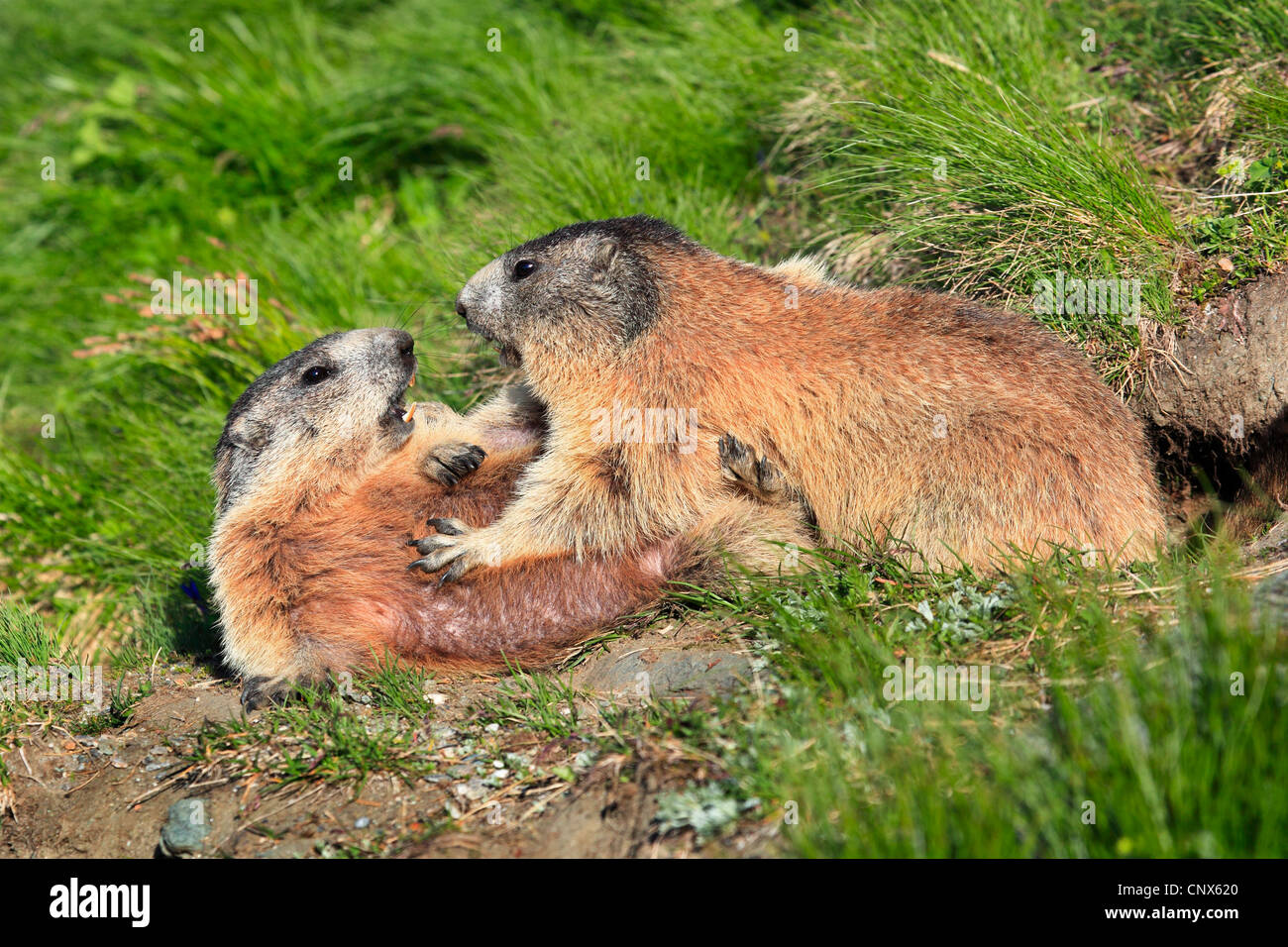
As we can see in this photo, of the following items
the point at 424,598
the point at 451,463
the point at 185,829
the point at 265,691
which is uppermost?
the point at 451,463

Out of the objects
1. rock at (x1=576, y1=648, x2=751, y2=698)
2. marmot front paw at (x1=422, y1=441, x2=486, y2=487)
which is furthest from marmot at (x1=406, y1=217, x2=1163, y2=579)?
rock at (x1=576, y1=648, x2=751, y2=698)

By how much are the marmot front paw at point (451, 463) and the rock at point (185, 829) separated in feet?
6.95

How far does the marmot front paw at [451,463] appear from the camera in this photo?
5.84 m

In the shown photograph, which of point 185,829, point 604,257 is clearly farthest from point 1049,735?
point 604,257

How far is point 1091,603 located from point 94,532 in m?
6.52

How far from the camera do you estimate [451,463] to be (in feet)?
19.2

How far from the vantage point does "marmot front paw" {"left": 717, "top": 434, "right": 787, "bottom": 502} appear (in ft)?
17.0

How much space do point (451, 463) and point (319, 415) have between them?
82cm

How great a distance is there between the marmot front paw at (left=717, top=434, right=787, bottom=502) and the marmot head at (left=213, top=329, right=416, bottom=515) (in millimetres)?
2004

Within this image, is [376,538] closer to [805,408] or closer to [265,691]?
[265,691]

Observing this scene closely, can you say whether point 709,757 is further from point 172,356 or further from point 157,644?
point 172,356

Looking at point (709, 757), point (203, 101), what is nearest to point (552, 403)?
point (709, 757)

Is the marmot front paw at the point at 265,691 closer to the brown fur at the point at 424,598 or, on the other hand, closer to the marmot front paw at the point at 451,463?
the brown fur at the point at 424,598

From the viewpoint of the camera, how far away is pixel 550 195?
752cm
